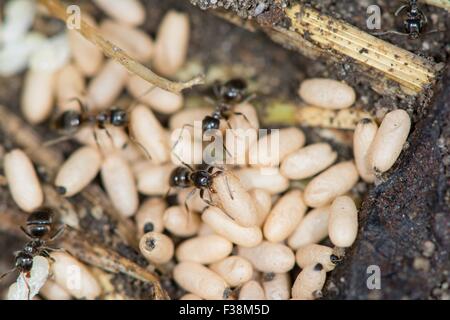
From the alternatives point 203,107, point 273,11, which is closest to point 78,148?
point 203,107

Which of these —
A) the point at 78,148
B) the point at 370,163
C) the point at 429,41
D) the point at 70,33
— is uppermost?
the point at 70,33

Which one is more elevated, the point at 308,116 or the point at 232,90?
the point at 232,90

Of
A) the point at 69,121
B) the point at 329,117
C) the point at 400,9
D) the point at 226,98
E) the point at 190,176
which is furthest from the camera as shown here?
the point at 69,121

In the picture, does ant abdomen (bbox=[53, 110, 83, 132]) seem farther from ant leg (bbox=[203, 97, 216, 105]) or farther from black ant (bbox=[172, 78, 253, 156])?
ant leg (bbox=[203, 97, 216, 105])

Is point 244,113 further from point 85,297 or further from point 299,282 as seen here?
point 85,297

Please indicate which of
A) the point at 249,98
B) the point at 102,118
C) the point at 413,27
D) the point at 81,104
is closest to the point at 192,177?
the point at 249,98

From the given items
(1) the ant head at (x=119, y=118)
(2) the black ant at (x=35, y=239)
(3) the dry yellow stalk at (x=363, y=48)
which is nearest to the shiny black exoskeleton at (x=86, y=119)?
(1) the ant head at (x=119, y=118)

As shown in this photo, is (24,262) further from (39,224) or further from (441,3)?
(441,3)
